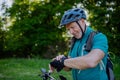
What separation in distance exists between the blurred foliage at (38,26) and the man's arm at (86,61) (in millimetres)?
23640

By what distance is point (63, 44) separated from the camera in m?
28.3

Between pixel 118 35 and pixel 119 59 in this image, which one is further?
pixel 118 35

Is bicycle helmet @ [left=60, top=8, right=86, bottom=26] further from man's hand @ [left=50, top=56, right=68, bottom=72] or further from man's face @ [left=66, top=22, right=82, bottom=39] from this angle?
man's hand @ [left=50, top=56, right=68, bottom=72]

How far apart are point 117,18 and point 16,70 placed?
14567 mm

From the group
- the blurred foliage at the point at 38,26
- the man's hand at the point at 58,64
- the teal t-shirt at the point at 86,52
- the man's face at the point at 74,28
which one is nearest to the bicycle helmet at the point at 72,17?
the man's face at the point at 74,28

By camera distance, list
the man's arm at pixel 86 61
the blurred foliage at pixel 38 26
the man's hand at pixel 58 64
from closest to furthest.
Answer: the man's arm at pixel 86 61 → the man's hand at pixel 58 64 → the blurred foliage at pixel 38 26

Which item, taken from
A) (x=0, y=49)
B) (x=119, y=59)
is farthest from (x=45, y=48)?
(x=119, y=59)

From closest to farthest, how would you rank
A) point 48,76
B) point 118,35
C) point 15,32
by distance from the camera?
point 48,76, point 118,35, point 15,32

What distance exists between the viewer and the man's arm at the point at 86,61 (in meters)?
3.16

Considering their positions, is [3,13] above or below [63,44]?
above

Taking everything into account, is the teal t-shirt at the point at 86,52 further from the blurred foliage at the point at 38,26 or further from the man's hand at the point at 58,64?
the blurred foliage at the point at 38,26

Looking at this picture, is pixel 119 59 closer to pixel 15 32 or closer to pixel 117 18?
pixel 117 18

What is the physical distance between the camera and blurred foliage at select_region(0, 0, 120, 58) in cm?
2745

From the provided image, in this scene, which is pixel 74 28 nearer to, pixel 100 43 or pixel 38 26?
pixel 100 43
